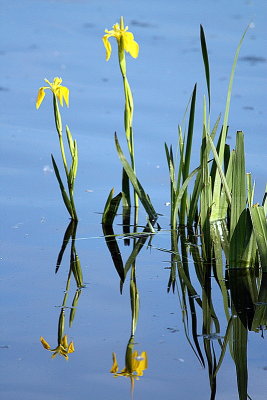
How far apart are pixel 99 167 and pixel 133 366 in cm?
194

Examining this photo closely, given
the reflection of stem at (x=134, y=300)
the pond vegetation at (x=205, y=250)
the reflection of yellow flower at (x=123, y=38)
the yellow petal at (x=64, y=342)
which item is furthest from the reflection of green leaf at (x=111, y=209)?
the yellow petal at (x=64, y=342)

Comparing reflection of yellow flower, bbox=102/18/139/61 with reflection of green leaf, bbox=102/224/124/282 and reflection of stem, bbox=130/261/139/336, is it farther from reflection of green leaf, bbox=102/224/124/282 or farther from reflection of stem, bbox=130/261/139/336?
reflection of stem, bbox=130/261/139/336

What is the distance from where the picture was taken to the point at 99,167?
4.26 meters

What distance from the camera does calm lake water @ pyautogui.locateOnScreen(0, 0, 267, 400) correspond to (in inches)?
95.0

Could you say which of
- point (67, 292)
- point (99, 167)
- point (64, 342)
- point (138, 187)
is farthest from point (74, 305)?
point (99, 167)

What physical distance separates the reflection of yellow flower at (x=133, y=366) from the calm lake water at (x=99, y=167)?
19 millimetres

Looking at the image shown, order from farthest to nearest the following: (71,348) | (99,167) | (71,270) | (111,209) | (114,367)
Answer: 1. (99,167)
2. (111,209)
3. (71,270)
4. (71,348)
5. (114,367)

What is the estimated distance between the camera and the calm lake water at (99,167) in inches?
95.0

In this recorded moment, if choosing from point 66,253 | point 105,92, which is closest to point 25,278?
point 66,253

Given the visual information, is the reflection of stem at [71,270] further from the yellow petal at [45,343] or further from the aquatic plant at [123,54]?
the aquatic plant at [123,54]

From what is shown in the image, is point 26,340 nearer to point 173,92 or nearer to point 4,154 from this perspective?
point 4,154

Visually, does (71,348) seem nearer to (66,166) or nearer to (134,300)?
(134,300)

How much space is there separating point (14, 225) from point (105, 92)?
2.00 m

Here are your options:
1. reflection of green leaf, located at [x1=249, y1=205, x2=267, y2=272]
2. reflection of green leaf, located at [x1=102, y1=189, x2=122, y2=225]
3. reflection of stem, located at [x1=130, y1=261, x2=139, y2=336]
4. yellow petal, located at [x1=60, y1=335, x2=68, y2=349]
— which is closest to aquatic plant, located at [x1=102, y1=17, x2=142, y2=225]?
reflection of green leaf, located at [x1=102, y1=189, x2=122, y2=225]
